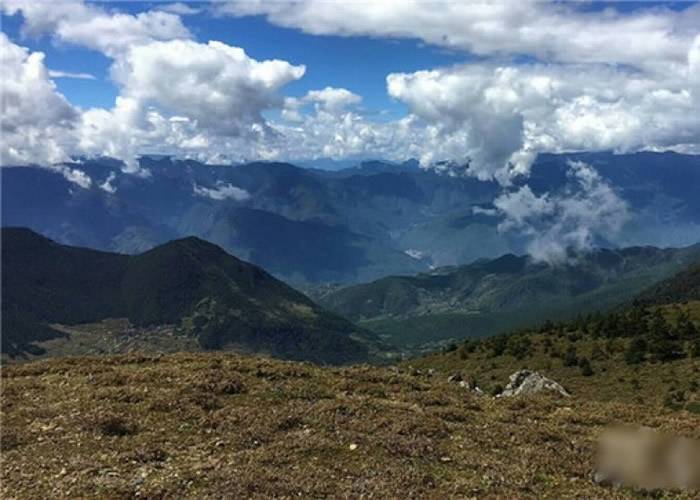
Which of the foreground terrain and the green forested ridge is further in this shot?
the green forested ridge

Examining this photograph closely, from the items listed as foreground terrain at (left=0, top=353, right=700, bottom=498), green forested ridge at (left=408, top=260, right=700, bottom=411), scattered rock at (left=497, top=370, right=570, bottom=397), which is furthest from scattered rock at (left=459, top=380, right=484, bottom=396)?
green forested ridge at (left=408, top=260, right=700, bottom=411)

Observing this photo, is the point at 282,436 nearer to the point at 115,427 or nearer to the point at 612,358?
the point at 115,427

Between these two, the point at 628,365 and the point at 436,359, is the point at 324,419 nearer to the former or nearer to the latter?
the point at 628,365

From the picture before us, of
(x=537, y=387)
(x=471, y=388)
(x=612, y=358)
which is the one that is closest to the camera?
(x=471, y=388)

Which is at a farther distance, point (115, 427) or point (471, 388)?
point (471, 388)

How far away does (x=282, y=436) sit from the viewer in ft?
69.2

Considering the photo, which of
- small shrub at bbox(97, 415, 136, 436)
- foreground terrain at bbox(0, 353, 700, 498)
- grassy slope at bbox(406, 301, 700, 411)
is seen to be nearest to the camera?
foreground terrain at bbox(0, 353, 700, 498)

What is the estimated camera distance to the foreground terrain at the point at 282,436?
16891 millimetres

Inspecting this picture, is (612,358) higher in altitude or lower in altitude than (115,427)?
lower

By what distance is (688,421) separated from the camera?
26.4 meters

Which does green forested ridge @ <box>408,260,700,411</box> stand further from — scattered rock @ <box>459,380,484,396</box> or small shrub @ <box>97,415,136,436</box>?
small shrub @ <box>97,415,136,436</box>

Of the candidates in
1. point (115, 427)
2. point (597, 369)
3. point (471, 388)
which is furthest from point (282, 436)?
point (597, 369)

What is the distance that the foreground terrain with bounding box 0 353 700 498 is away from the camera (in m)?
16.9

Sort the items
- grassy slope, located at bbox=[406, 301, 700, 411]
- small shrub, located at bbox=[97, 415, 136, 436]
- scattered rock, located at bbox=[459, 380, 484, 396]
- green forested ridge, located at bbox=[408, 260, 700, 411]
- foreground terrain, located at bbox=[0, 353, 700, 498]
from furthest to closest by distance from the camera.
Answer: green forested ridge, located at bbox=[408, 260, 700, 411] → grassy slope, located at bbox=[406, 301, 700, 411] → scattered rock, located at bbox=[459, 380, 484, 396] → small shrub, located at bbox=[97, 415, 136, 436] → foreground terrain, located at bbox=[0, 353, 700, 498]
